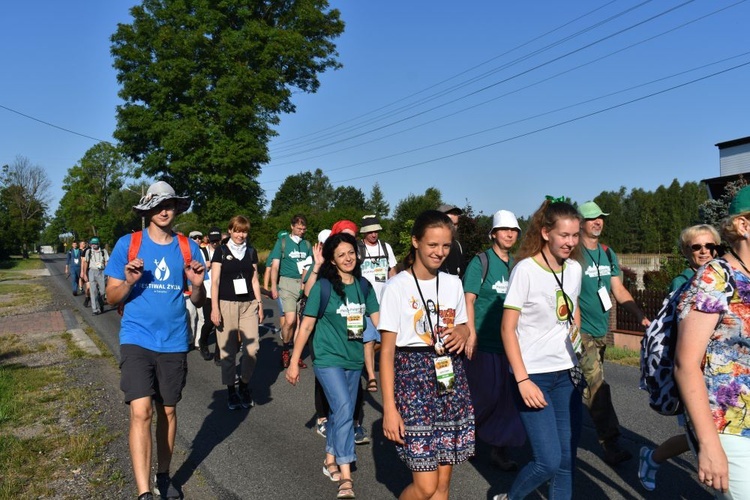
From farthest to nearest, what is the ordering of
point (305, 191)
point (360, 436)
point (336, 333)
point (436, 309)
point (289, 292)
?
1. point (305, 191)
2. point (289, 292)
3. point (360, 436)
4. point (336, 333)
5. point (436, 309)

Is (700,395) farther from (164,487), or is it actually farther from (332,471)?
(164,487)

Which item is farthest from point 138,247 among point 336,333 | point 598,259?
point 598,259

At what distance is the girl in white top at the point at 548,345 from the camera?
3.35 m

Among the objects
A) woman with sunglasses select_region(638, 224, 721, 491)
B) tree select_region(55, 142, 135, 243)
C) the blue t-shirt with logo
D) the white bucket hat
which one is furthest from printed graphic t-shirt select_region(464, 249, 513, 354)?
tree select_region(55, 142, 135, 243)

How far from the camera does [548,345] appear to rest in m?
3.48

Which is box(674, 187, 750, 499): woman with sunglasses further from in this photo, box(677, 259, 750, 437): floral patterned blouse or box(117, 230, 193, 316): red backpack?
box(117, 230, 193, 316): red backpack

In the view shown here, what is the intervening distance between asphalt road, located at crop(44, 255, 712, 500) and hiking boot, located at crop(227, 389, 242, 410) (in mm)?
81

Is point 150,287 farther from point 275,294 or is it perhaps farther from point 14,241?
point 14,241

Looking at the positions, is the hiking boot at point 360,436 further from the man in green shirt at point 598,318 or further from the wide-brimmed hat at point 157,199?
the wide-brimmed hat at point 157,199

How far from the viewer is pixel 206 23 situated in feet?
84.9

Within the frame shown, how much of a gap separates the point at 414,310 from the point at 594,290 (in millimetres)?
2426

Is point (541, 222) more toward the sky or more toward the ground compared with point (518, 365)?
more toward the sky

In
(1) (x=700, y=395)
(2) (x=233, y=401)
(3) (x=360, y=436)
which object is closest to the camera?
(1) (x=700, y=395)

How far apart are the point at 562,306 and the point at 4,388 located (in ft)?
23.1
